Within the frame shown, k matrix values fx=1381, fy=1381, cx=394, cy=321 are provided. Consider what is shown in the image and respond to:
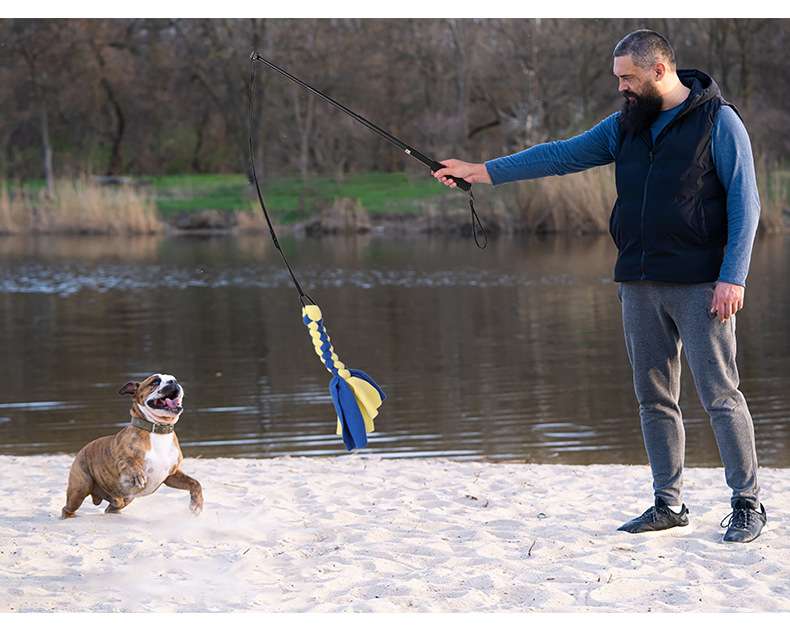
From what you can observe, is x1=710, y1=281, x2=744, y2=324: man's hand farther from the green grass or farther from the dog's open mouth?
the green grass

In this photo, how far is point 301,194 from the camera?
34.9 m

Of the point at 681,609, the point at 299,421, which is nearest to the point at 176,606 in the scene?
the point at 681,609

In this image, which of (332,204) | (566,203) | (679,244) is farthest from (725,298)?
(332,204)

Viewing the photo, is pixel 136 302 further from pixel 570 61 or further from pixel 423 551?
pixel 570 61

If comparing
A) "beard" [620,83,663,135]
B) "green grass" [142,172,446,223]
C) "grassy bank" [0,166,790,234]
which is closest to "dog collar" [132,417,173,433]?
"beard" [620,83,663,135]

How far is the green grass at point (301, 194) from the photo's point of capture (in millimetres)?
33625

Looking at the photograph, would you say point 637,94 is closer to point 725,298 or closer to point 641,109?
point 641,109

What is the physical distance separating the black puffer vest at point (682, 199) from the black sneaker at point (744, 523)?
88cm

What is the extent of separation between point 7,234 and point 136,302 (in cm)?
1513

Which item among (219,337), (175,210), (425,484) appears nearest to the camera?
(425,484)

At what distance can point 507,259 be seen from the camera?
24.2 meters

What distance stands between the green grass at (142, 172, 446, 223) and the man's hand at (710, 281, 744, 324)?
27.6 meters

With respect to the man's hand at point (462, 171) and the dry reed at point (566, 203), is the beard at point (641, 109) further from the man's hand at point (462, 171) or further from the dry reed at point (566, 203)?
the dry reed at point (566, 203)

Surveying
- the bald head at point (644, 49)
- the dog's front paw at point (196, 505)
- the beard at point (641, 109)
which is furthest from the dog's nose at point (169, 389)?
the bald head at point (644, 49)
